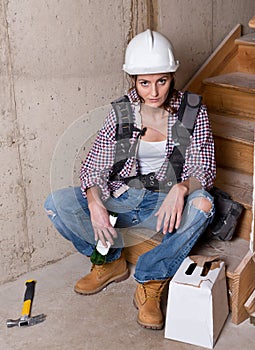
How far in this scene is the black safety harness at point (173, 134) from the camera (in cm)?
236

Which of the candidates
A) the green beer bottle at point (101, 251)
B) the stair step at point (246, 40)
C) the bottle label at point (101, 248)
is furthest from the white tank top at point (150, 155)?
the stair step at point (246, 40)

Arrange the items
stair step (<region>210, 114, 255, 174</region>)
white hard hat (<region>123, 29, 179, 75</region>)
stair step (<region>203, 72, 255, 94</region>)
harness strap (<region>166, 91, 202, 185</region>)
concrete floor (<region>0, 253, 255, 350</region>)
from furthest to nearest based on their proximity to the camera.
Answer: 1. stair step (<region>203, 72, 255, 94</region>)
2. stair step (<region>210, 114, 255, 174</region>)
3. harness strap (<region>166, 91, 202, 185</region>)
4. white hard hat (<region>123, 29, 179, 75</region>)
5. concrete floor (<region>0, 253, 255, 350</region>)

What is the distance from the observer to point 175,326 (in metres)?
2.13

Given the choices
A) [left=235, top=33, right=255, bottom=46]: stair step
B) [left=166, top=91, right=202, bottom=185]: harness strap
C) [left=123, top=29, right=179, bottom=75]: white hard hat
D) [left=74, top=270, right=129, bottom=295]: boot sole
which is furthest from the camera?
[left=235, top=33, right=255, bottom=46]: stair step

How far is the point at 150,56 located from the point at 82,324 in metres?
1.12

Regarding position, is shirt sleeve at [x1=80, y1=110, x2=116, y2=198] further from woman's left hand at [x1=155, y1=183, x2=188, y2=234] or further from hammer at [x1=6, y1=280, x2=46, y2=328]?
Result: hammer at [x1=6, y1=280, x2=46, y2=328]

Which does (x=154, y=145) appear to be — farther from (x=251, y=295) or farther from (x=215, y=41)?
(x=215, y=41)

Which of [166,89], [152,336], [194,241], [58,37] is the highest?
[58,37]

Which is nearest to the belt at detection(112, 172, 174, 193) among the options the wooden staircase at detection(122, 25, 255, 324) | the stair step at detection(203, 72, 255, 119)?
the wooden staircase at detection(122, 25, 255, 324)

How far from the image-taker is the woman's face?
2260mm

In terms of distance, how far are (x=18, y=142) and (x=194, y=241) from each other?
2.92ft

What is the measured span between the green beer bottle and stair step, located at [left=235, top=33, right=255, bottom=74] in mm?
1273

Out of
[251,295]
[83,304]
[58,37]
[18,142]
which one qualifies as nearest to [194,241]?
[251,295]

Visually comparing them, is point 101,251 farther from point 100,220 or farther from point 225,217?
point 225,217
